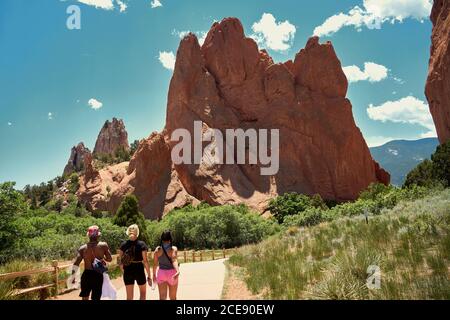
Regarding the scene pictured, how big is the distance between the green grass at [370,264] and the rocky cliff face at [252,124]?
155 ft

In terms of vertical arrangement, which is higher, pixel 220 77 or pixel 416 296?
pixel 220 77

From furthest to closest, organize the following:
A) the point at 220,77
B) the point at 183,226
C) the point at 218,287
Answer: the point at 220,77
the point at 183,226
the point at 218,287

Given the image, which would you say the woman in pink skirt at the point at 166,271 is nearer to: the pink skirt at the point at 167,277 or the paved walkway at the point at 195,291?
the pink skirt at the point at 167,277

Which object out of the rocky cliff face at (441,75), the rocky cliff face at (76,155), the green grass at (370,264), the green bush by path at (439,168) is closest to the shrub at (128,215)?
the green grass at (370,264)

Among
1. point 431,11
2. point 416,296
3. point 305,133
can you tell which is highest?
point 431,11

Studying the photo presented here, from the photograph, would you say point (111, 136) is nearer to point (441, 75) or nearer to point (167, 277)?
point (441, 75)

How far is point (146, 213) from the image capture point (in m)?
63.0

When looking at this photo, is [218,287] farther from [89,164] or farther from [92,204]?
[89,164]

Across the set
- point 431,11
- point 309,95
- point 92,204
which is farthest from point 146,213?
point 431,11

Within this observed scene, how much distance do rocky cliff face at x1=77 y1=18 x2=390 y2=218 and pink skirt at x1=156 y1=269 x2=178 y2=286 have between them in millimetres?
52681

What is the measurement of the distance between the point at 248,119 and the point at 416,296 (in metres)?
64.4

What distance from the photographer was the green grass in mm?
7797

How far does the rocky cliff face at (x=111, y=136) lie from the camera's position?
15410 cm
